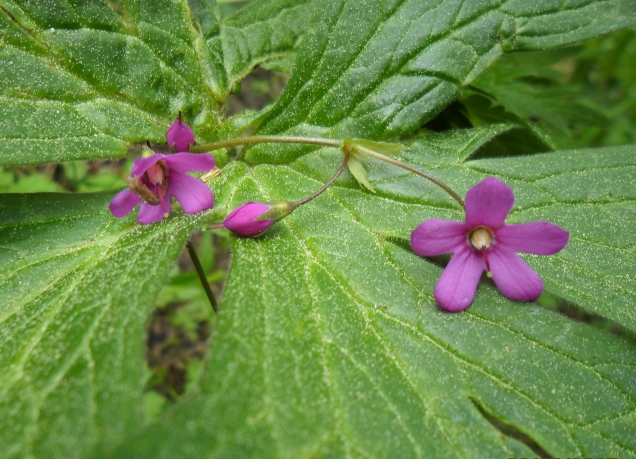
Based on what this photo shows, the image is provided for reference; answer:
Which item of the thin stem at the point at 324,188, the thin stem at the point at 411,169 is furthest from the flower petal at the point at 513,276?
the thin stem at the point at 324,188

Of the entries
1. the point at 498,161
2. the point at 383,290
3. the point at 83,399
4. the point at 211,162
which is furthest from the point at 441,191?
the point at 83,399

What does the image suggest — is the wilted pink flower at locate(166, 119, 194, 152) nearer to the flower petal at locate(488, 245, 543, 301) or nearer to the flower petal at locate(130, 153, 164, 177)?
the flower petal at locate(130, 153, 164, 177)

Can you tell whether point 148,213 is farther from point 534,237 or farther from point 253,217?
point 534,237

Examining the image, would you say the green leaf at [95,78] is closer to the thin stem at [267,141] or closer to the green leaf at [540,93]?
the thin stem at [267,141]

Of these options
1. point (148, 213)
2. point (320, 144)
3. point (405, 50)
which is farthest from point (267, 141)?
point (405, 50)

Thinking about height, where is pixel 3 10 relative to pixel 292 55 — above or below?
above

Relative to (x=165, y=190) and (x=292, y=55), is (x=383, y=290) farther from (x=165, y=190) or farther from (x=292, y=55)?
(x=292, y=55)
